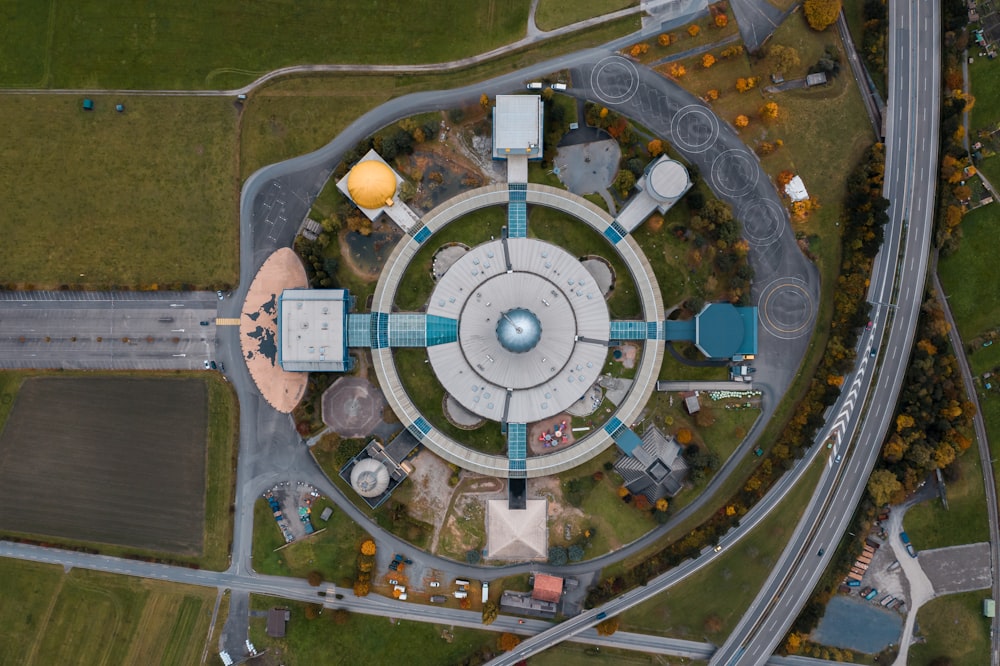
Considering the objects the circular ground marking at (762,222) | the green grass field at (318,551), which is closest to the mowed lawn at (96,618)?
the green grass field at (318,551)

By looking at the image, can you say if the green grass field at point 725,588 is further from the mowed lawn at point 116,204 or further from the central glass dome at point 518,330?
the mowed lawn at point 116,204

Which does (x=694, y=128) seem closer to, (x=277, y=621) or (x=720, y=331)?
(x=720, y=331)

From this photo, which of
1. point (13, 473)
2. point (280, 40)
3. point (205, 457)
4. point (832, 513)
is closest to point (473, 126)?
point (280, 40)

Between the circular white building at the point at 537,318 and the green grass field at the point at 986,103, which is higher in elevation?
the green grass field at the point at 986,103

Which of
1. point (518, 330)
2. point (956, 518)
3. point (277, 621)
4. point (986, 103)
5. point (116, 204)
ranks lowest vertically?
point (277, 621)

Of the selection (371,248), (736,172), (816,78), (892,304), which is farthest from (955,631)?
(371,248)

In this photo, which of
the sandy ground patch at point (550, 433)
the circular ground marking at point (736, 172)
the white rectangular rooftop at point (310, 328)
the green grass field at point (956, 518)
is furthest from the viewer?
the circular ground marking at point (736, 172)

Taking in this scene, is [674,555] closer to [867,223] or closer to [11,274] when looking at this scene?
[867,223]

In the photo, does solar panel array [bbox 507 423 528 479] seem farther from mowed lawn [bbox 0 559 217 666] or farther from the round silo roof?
mowed lawn [bbox 0 559 217 666]
